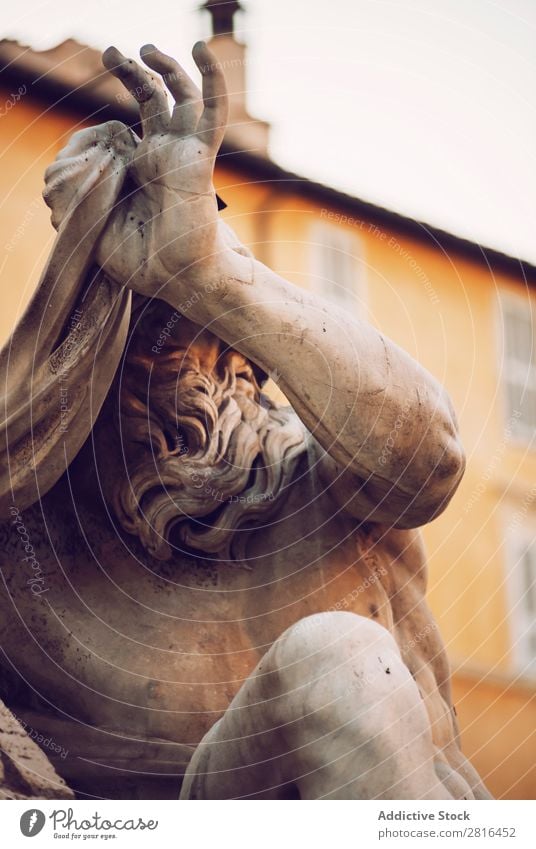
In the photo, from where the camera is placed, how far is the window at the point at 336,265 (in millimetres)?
8211

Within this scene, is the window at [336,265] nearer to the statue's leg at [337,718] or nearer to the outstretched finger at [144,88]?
the outstretched finger at [144,88]

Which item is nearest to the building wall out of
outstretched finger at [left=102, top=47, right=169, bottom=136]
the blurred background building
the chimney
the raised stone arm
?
the blurred background building

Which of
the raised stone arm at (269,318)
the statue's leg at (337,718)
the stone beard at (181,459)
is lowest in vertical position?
the statue's leg at (337,718)

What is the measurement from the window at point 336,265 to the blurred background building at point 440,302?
0.04 feet

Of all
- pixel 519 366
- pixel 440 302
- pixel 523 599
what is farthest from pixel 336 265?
pixel 523 599

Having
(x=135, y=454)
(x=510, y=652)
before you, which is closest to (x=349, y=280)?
(x=510, y=652)

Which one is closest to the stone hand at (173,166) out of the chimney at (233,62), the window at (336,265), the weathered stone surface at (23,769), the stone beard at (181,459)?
the stone beard at (181,459)

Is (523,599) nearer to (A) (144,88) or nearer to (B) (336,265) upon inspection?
(B) (336,265)

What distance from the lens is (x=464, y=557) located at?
30.1ft

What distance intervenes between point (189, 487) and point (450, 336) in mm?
4958

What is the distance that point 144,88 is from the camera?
376cm

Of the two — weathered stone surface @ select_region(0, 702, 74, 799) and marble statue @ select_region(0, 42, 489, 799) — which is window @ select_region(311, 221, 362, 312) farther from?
weathered stone surface @ select_region(0, 702, 74, 799)

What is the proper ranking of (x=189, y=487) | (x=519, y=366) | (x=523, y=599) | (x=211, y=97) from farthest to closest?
(x=519, y=366)
(x=523, y=599)
(x=189, y=487)
(x=211, y=97)
